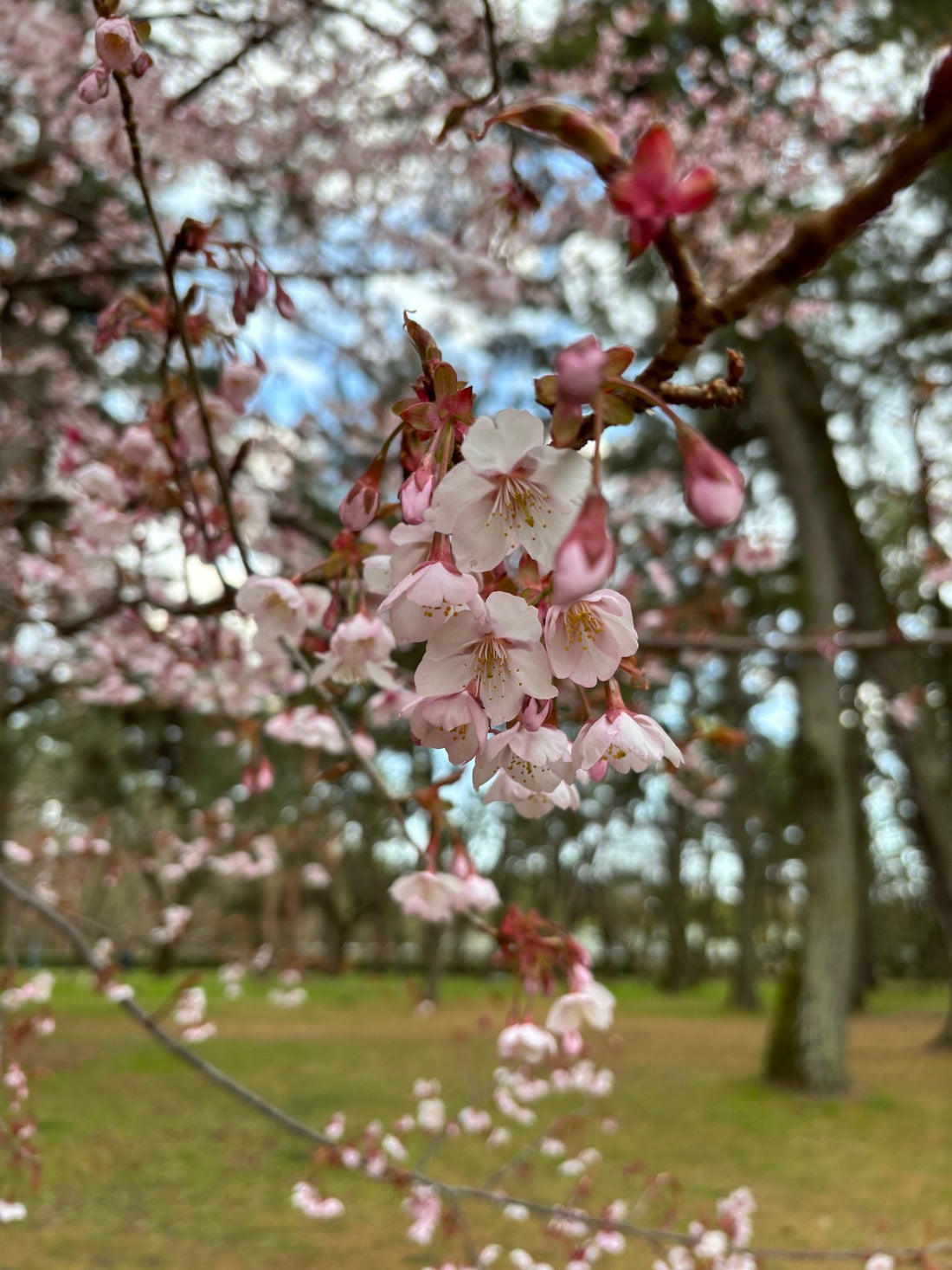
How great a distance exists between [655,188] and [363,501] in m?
0.41

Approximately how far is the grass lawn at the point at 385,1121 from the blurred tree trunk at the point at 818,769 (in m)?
0.55

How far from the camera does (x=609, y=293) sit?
711cm

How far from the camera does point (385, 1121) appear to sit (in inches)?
236

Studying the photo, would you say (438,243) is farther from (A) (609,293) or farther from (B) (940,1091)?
(B) (940,1091)

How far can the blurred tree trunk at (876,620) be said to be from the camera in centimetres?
746

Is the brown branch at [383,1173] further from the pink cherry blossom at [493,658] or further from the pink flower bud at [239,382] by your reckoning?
the pink cherry blossom at [493,658]

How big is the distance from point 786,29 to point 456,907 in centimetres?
513

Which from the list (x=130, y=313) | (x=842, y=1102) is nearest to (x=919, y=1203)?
(x=842, y=1102)

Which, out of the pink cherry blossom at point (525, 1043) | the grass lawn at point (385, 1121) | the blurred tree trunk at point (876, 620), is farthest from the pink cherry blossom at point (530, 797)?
the blurred tree trunk at point (876, 620)

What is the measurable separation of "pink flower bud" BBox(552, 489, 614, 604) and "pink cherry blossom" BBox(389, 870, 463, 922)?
88 centimetres

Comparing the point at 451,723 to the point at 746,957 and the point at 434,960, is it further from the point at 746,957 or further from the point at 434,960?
the point at 746,957

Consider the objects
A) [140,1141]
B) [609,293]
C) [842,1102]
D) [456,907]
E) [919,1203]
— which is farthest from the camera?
[609,293]

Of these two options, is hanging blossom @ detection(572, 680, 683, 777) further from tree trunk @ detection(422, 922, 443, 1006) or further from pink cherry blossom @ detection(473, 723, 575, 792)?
tree trunk @ detection(422, 922, 443, 1006)

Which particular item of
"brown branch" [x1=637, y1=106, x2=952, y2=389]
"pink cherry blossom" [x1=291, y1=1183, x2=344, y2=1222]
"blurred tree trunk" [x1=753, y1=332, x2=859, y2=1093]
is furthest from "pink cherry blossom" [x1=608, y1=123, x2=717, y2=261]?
"blurred tree trunk" [x1=753, y1=332, x2=859, y2=1093]
